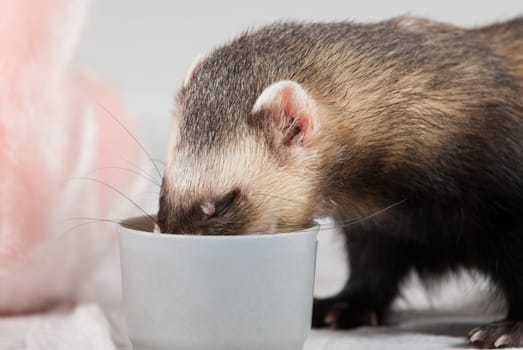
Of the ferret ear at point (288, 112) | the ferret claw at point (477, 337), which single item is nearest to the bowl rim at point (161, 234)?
the ferret ear at point (288, 112)

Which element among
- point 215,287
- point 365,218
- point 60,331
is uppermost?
point 365,218

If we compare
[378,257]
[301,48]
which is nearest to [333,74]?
[301,48]

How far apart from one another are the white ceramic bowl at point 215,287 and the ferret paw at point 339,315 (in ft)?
1.81

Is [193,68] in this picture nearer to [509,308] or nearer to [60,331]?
[60,331]

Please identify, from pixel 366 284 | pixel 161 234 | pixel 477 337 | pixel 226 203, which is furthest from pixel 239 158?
pixel 366 284

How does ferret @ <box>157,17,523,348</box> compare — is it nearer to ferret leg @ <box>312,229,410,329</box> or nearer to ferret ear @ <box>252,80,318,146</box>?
ferret ear @ <box>252,80,318,146</box>

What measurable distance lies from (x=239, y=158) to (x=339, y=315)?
0.59 meters

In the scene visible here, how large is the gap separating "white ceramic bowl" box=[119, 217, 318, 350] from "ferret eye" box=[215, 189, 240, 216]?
0.41 ft

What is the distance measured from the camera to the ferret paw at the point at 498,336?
1.76 metres

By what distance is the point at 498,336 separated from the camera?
5.81ft

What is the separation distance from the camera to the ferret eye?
153 cm

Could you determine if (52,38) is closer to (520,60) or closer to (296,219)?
(296,219)

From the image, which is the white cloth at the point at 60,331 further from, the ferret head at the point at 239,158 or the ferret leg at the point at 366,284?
the ferret leg at the point at 366,284

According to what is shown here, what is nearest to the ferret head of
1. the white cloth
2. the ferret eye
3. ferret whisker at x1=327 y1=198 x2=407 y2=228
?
the ferret eye
